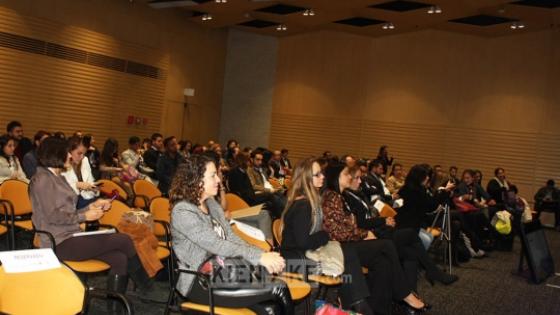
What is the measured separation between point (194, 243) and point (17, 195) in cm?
280

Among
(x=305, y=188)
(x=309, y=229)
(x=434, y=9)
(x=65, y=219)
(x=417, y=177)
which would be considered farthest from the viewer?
(x=434, y=9)

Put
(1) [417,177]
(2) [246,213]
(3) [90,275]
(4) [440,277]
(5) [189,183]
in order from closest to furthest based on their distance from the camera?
(5) [189,183]
(3) [90,275]
(2) [246,213]
(1) [417,177]
(4) [440,277]

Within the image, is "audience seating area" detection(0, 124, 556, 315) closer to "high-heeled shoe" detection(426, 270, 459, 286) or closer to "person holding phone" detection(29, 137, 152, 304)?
"person holding phone" detection(29, 137, 152, 304)

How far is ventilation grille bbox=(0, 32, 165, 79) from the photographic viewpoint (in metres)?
10.9

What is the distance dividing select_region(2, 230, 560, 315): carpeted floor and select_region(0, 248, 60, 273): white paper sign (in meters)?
1.84

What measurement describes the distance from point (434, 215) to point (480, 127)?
7.82 m

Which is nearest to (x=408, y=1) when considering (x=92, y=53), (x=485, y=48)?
(x=485, y=48)

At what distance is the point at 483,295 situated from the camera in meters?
6.29

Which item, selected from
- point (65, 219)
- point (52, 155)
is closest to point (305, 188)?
point (65, 219)

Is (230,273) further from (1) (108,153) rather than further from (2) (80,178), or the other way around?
(1) (108,153)

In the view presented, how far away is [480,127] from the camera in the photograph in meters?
15.1

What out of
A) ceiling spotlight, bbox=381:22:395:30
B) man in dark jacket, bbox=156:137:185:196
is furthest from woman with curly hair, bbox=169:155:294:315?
ceiling spotlight, bbox=381:22:395:30

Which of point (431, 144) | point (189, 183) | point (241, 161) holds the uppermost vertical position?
point (431, 144)

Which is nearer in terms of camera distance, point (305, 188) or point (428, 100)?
point (305, 188)
